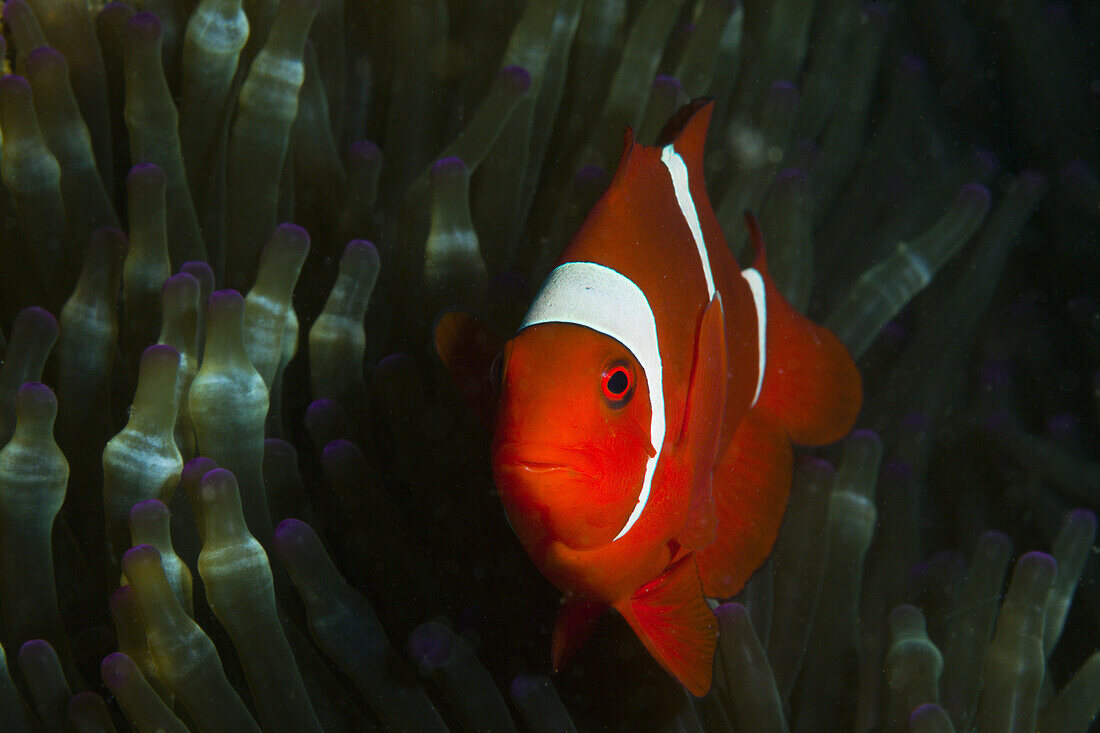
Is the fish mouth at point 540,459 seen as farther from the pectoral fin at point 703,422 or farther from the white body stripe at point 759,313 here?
the white body stripe at point 759,313

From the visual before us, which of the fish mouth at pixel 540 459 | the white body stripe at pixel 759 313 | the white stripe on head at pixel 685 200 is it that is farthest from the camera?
the white body stripe at pixel 759 313

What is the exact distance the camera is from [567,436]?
598mm

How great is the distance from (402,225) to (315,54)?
1.07ft

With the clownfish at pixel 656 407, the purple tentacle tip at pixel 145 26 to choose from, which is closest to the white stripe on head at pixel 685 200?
the clownfish at pixel 656 407

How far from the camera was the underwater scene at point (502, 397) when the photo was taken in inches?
31.0

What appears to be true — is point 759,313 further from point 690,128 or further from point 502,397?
point 502,397

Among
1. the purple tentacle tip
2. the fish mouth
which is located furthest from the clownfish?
the purple tentacle tip

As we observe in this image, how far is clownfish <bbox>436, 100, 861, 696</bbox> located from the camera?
608 mm

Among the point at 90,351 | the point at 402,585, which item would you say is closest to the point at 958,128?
the point at 402,585

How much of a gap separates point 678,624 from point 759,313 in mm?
384

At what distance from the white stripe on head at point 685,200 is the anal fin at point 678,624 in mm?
284

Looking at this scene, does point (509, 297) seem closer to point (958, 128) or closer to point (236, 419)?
point (236, 419)

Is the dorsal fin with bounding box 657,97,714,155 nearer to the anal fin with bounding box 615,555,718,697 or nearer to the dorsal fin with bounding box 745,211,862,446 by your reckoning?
the dorsal fin with bounding box 745,211,862,446

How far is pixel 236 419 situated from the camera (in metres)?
0.89
